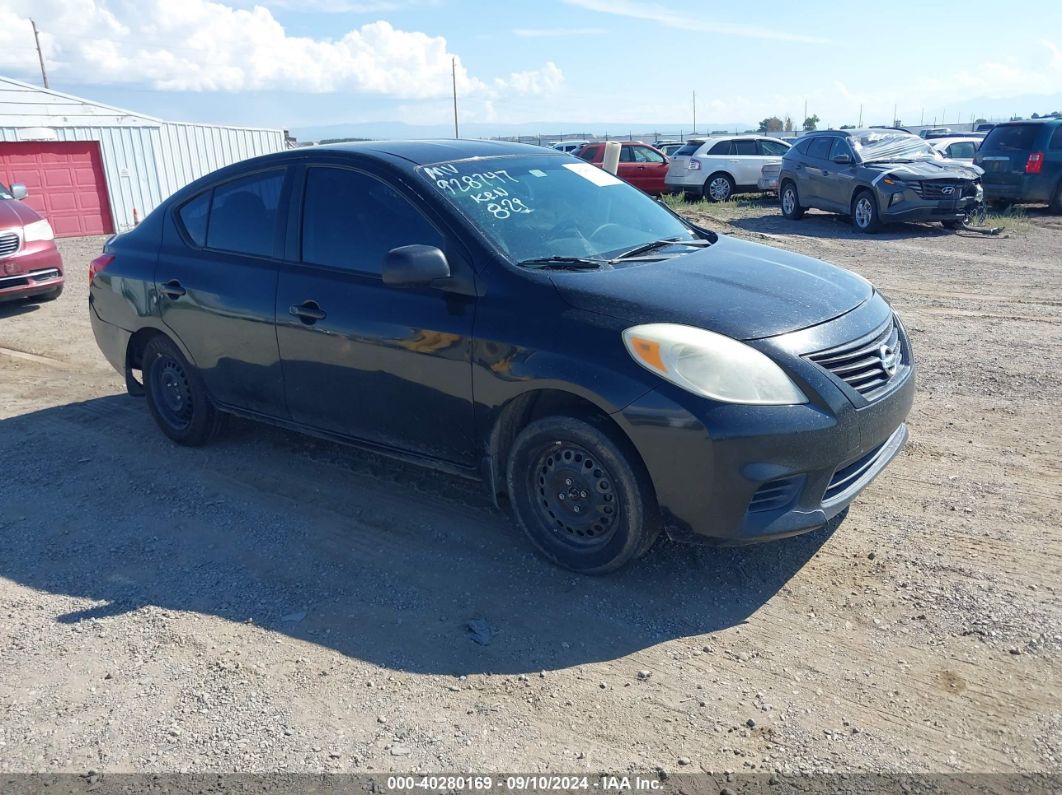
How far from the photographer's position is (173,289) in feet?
17.0

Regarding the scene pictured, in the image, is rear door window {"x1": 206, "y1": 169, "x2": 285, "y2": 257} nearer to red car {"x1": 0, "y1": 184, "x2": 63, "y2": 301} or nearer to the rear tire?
red car {"x1": 0, "y1": 184, "x2": 63, "y2": 301}

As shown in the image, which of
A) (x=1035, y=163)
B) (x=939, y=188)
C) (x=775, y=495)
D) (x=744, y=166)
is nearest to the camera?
(x=775, y=495)

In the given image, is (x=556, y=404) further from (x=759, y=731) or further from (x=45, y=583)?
(x=45, y=583)

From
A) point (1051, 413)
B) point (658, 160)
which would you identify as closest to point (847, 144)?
point (658, 160)

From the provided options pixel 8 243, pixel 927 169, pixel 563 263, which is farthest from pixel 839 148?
pixel 563 263

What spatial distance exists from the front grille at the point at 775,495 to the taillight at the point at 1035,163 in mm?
16105

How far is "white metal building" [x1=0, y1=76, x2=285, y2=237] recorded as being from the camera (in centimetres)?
1895

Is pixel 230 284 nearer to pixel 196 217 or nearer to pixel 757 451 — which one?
pixel 196 217

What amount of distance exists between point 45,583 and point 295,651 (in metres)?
1.46

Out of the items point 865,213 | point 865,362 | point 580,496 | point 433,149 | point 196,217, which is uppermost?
point 433,149

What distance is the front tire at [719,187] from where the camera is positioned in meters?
21.3

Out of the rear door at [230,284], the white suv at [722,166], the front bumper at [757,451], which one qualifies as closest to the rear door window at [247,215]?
the rear door at [230,284]

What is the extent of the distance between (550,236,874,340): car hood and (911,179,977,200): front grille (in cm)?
1136

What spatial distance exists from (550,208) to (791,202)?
14.0 meters
